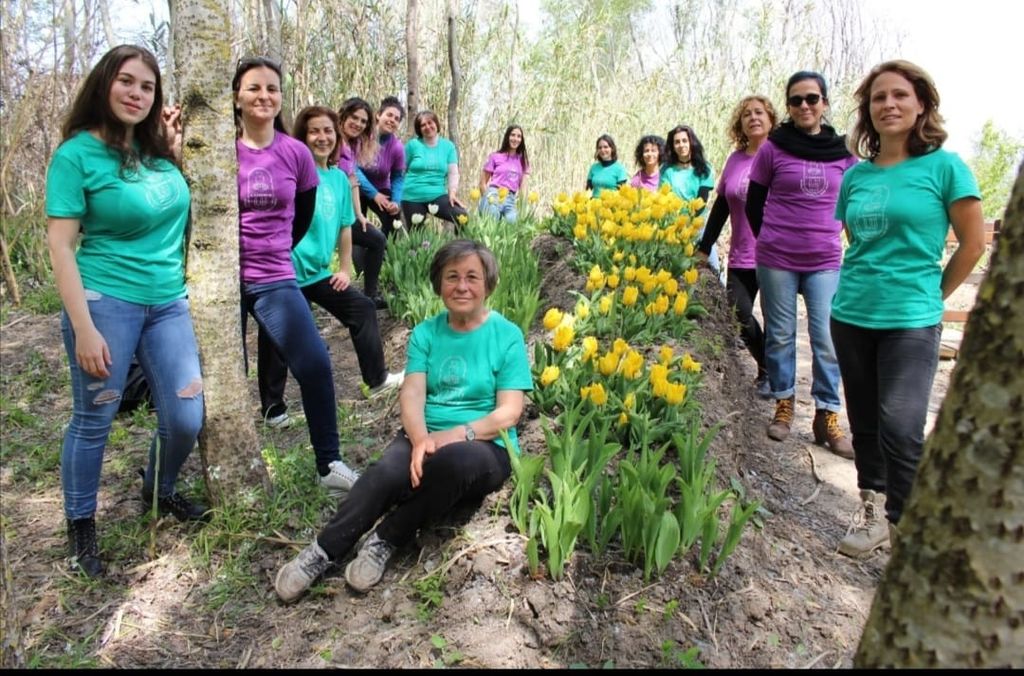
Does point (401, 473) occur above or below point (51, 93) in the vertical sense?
below

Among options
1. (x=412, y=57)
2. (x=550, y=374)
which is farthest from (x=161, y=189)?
(x=412, y=57)

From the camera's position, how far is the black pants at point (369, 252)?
4539 millimetres

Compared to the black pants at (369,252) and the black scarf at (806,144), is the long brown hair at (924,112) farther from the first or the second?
the black pants at (369,252)

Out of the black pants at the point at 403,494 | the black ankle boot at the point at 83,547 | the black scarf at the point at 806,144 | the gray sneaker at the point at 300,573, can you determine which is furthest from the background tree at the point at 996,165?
the black ankle boot at the point at 83,547

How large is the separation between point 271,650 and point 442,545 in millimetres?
536

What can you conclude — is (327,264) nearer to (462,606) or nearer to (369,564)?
(369,564)

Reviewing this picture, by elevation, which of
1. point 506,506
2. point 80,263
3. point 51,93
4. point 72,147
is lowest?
point 506,506

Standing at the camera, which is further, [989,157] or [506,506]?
[989,157]

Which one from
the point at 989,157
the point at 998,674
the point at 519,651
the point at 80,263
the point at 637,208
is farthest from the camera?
the point at 989,157

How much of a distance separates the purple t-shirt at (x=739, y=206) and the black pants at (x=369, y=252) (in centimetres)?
211

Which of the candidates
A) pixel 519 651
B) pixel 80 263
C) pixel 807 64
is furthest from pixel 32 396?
pixel 807 64

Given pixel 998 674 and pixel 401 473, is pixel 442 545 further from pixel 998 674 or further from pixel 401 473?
pixel 998 674

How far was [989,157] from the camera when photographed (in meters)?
13.2

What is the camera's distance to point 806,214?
3250 millimetres
